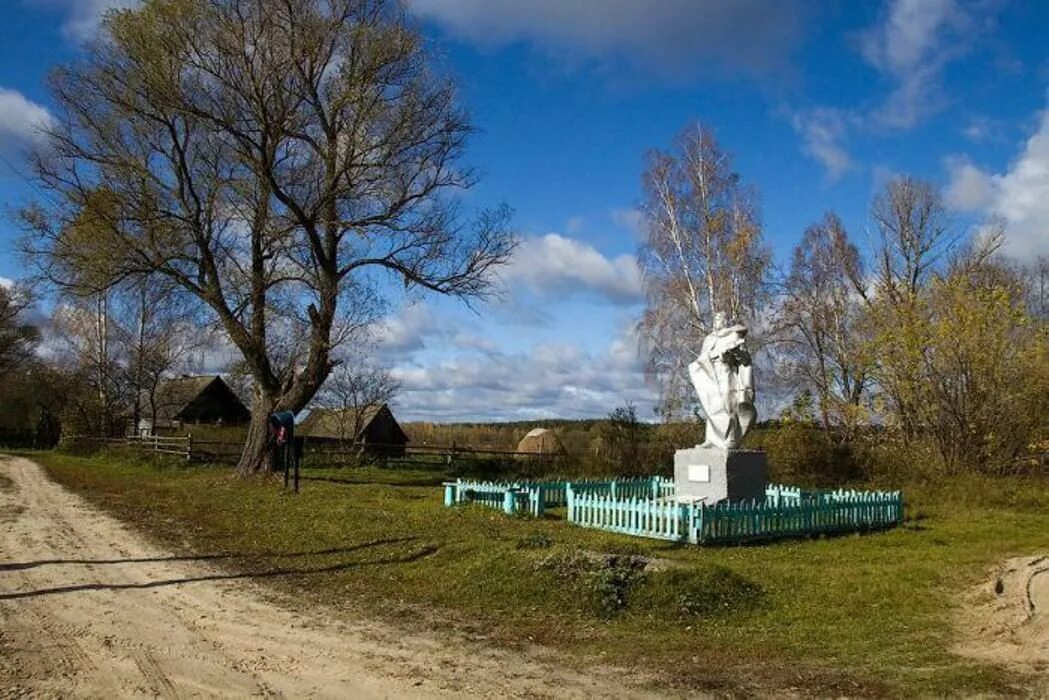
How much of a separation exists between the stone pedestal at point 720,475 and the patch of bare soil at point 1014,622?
19.4 ft

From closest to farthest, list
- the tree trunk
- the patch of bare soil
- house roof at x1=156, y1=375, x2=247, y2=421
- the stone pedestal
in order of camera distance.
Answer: the patch of bare soil
the stone pedestal
the tree trunk
house roof at x1=156, y1=375, x2=247, y2=421

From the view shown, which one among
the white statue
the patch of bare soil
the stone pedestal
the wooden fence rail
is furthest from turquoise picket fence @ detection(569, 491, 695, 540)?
the wooden fence rail

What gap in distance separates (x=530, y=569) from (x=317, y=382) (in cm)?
1523

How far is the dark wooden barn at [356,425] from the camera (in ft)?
Answer: 156

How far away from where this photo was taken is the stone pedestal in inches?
621

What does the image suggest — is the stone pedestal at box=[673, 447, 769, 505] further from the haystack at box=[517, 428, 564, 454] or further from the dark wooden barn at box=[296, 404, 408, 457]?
the dark wooden barn at box=[296, 404, 408, 457]

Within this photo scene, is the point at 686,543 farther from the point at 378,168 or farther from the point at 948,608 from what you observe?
the point at 378,168

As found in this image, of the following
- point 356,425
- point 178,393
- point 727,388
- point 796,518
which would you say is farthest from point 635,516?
point 178,393

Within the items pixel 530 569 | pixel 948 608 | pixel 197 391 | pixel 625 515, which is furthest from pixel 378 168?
pixel 197 391

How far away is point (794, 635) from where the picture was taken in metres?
7.95

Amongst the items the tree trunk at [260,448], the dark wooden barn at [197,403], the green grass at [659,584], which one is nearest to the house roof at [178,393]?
the dark wooden barn at [197,403]

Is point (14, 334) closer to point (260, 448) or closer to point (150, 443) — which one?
point (150, 443)

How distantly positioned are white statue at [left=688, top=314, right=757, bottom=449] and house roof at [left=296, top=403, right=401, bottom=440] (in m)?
30.8

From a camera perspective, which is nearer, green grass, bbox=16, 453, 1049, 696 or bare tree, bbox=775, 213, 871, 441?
green grass, bbox=16, 453, 1049, 696
